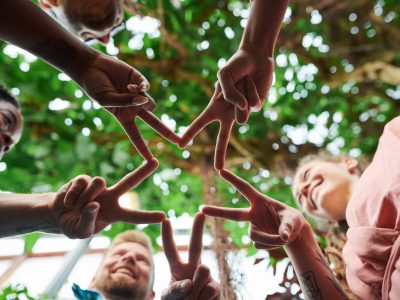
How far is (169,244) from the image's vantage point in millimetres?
655

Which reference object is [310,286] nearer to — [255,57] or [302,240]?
[302,240]

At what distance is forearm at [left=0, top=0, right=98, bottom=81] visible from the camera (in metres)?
0.54

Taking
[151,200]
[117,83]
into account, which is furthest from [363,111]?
[117,83]

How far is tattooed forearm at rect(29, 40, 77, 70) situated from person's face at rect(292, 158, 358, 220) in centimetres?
62

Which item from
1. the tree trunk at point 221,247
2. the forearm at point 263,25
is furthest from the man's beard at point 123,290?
the forearm at point 263,25

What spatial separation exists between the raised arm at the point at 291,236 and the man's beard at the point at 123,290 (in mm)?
262

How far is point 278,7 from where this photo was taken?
649mm

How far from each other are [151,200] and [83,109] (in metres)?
0.44

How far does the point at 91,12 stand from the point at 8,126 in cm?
31

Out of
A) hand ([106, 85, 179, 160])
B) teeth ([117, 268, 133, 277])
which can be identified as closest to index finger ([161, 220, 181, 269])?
hand ([106, 85, 179, 160])

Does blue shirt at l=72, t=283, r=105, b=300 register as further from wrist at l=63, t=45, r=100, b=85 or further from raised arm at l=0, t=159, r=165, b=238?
wrist at l=63, t=45, r=100, b=85

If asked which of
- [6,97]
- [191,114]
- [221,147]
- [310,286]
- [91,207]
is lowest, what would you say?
[310,286]

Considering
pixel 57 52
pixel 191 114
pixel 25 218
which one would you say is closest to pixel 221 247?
pixel 25 218

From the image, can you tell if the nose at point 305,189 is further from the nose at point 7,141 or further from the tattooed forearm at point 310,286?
the nose at point 7,141
